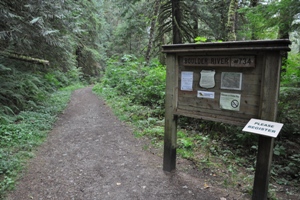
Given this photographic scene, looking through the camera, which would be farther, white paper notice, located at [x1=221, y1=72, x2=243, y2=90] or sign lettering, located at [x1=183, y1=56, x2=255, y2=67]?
white paper notice, located at [x1=221, y1=72, x2=243, y2=90]

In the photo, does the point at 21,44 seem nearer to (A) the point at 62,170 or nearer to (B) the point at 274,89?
(A) the point at 62,170

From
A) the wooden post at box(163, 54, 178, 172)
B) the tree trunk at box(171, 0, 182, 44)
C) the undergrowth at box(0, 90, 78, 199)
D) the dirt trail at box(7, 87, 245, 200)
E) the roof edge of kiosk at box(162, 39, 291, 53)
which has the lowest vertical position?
the dirt trail at box(7, 87, 245, 200)

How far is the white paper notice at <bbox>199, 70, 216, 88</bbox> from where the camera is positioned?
10.5ft

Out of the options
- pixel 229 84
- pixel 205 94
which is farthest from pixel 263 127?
pixel 205 94

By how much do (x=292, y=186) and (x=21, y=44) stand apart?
26.9ft

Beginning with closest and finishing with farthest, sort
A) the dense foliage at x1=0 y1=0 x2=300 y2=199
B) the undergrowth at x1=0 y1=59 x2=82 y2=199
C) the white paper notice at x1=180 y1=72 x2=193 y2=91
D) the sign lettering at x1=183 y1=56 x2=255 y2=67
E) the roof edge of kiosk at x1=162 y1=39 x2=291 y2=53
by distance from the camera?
1. the roof edge of kiosk at x1=162 y1=39 x2=291 y2=53
2. the sign lettering at x1=183 y1=56 x2=255 y2=67
3. the white paper notice at x1=180 y1=72 x2=193 y2=91
4. the undergrowth at x1=0 y1=59 x2=82 y2=199
5. the dense foliage at x1=0 y1=0 x2=300 y2=199

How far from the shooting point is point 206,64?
323 cm

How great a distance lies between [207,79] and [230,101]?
49 cm

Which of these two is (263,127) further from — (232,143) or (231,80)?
(232,143)

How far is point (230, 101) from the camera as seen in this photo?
3062 mm

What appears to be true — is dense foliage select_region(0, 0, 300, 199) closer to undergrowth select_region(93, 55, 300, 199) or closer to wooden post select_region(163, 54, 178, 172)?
undergrowth select_region(93, 55, 300, 199)

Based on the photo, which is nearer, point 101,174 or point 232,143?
point 101,174

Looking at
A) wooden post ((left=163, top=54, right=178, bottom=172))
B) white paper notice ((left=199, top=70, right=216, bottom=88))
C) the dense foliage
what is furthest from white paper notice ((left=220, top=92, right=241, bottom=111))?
the dense foliage

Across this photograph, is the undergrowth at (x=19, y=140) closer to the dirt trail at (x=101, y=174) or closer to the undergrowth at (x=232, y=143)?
the dirt trail at (x=101, y=174)
